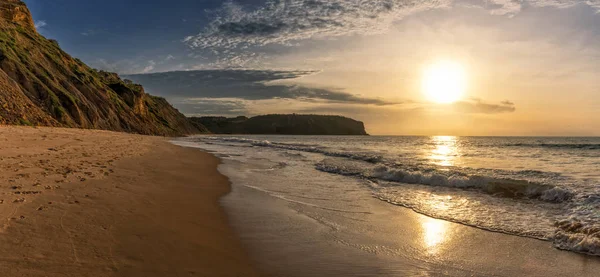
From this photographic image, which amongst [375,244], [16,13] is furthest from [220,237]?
[16,13]

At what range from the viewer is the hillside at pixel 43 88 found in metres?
27.1

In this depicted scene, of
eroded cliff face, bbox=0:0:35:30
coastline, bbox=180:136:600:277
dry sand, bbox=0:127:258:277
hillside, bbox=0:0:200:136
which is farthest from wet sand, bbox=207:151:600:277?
eroded cliff face, bbox=0:0:35:30

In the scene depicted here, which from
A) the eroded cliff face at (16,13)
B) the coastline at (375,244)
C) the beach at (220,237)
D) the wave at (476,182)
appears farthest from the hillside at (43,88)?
the coastline at (375,244)

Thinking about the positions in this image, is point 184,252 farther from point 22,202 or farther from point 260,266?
point 22,202

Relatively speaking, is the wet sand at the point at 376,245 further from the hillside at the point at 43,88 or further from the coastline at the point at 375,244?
the hillside at the point at 43,88

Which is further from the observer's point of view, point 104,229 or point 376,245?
point 376,245

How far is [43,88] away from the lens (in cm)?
3141

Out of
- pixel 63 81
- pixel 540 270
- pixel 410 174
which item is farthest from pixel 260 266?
pixel 63 81

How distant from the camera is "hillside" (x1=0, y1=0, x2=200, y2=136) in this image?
27094mm

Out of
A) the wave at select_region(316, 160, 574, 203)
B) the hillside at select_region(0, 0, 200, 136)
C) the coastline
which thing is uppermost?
the hillside at select_region(0, 0, 200, 136)

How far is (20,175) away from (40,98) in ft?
98.1

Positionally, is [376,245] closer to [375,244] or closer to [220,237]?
[375,244]

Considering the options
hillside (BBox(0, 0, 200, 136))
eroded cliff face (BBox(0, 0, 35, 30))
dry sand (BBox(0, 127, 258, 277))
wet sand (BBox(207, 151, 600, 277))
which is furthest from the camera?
eroded cliff face (BBox(0, 0, 35, 30))

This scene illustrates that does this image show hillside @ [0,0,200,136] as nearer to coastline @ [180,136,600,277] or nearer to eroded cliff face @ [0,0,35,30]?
eroded cliff face @ [0,0,35,30]
